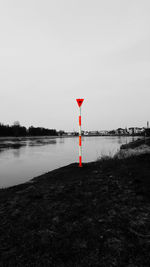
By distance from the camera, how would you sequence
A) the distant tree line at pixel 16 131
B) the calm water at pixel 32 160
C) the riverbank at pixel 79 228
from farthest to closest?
the distant tree line at pixel 16 131 → the calm water at pixel 32 160 → the riverbank at pixel 79 228

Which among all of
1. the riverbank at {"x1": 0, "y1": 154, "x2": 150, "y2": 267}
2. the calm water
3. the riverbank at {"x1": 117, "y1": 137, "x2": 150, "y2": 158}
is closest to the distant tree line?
the calm water

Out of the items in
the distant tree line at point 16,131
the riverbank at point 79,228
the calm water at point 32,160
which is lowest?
the calm water at point 32,160

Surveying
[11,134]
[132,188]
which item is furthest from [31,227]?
[11,134]

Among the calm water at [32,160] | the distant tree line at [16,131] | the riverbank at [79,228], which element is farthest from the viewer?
the distant tree line at [16,131]

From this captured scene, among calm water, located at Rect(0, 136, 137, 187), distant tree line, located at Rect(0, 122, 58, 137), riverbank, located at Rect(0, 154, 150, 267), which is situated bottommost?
calm water, located at Rect(0, 136, 137, 187)

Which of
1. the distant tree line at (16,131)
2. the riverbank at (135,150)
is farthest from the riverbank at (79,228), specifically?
the distant tree line at (16,131)

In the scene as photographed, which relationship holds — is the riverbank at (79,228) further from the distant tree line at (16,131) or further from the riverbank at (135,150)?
the distant tree line at (16,131)

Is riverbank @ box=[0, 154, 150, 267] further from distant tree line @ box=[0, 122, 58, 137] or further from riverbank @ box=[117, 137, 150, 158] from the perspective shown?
distant tree line @ box=[0, 122, 58, 137]

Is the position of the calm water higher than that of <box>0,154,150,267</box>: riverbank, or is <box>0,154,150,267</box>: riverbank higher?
<box>0,154,150,267</box>: riverbank

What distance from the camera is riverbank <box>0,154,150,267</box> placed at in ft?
5.62

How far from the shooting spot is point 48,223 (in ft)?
8.07

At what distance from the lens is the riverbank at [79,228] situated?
171 cm

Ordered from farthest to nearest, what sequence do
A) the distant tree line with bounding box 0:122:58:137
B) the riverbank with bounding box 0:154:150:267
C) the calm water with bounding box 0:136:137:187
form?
the distant tree line with bounding box 0:122:58:137 → the calm water with bounding box 0:136:137:187 → the riverbank with bounding box 0:154:150:267

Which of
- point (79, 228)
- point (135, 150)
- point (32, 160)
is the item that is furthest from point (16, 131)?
point (79, 228)
